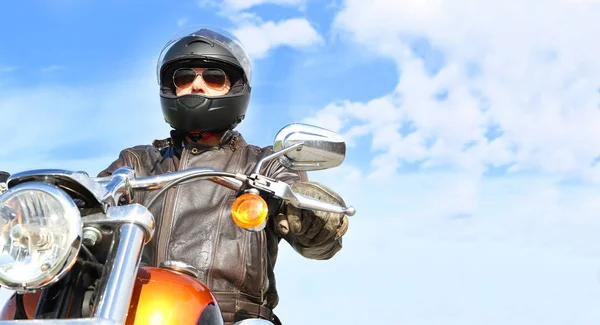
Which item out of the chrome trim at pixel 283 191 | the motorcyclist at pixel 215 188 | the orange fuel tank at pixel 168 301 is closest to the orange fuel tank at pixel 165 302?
the orange fuel tank at pixel 168 301

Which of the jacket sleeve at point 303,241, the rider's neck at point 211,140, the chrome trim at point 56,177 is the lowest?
the chrome trim at point 56,177

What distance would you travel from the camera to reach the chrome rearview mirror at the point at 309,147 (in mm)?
2008

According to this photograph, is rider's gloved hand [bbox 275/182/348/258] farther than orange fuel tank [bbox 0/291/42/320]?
Yes

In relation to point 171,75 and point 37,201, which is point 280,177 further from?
point 37,201

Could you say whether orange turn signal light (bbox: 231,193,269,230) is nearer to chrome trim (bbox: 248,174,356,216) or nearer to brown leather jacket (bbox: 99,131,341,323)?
chrome trim (bbox: 248,174,356,216)

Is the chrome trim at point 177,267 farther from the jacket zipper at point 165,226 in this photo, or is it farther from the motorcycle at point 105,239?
the jacket zipper at point 165,226

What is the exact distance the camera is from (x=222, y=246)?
115 inches

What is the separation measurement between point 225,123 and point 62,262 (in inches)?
68.3

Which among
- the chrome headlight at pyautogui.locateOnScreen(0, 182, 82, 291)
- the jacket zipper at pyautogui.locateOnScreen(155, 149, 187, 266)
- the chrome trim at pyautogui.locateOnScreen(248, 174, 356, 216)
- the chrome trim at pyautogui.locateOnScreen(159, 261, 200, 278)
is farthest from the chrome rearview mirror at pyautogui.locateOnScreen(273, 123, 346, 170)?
the jacket zipper at pyautogui.locateOnScreen(155, 149, 187, 266)

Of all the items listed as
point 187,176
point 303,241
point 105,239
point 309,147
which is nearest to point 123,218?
point 105,239

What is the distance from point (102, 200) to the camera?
5.69 ft

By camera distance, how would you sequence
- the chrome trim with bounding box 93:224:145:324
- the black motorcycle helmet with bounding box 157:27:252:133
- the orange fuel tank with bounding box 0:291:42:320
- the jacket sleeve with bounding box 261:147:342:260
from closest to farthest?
the chrome trim with bounding box 93:224:145:324 → the orange fuel tank with bounding box 0:291:42:320 → the jacket sleeve with bounding box 261:147:342:260 → the black motorcycle helmet with bounding box 157:27:252:133

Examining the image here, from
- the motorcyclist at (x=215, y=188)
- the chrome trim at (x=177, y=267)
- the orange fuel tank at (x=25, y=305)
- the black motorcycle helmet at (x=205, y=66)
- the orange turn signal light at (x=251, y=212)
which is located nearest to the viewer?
the orange turn signal light at (x=251, y=212)

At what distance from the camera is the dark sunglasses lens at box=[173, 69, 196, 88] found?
129 inches
